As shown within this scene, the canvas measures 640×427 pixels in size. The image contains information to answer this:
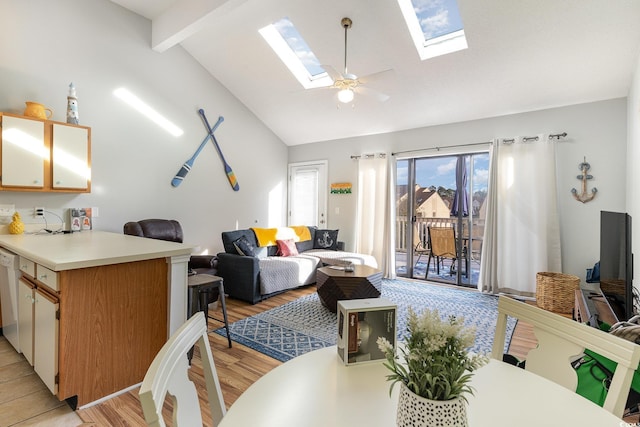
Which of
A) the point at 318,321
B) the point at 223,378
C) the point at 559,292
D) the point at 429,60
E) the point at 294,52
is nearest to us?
the point at 223,378

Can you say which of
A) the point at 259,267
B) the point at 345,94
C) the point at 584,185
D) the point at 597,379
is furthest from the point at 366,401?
the point at 584,185

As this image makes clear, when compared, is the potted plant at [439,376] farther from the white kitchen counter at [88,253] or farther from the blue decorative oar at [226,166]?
the blue decorative oar at [226,166]

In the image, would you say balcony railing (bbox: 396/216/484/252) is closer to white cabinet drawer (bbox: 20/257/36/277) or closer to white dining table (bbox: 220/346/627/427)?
white dining table (bbox: 220/346/627/427)

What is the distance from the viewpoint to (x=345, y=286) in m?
3.21

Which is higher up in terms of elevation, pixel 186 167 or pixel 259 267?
pixel 186 167

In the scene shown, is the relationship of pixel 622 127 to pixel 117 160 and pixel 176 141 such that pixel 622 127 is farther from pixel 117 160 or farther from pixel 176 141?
pixel 117 160

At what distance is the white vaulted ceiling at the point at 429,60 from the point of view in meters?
2.90

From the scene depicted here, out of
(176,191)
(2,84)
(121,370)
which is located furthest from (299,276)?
(2,84)

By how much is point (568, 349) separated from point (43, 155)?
13.3 feet

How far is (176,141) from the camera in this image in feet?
14.3

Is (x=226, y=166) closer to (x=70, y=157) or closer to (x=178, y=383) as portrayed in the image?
(x=70, y=157)

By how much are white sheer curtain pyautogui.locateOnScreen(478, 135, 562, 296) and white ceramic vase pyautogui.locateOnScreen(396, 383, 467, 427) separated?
4150mm

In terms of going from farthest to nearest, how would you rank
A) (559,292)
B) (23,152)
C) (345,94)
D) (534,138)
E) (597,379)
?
(534,138) → (559,292) → (345,94) → (23,152) → (597,379)

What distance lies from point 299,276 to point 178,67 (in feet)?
11.5
